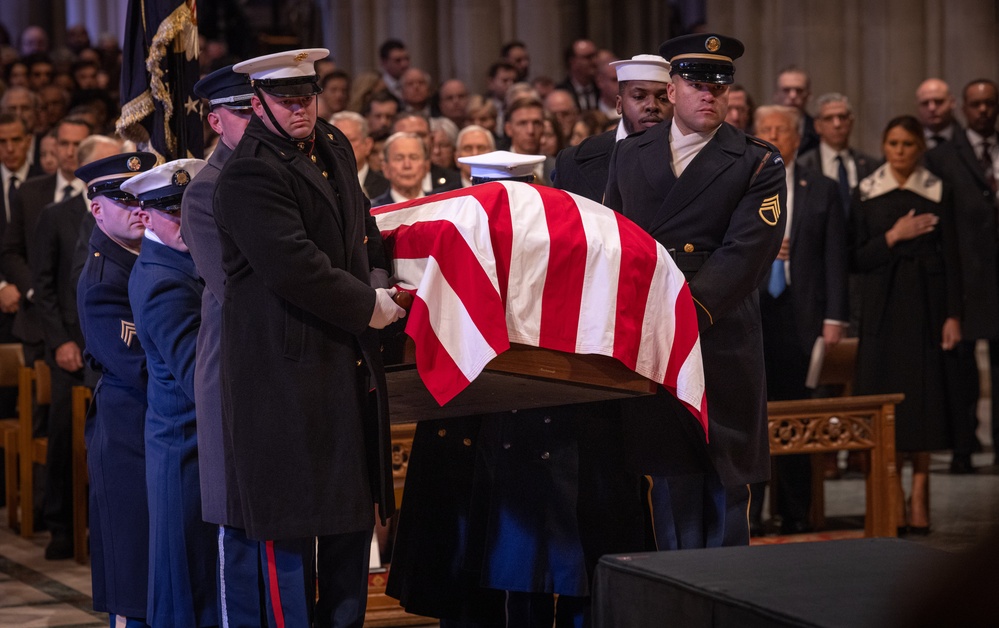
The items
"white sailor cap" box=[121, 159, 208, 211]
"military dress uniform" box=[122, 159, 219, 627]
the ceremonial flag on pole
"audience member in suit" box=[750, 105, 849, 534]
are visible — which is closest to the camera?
"military dress uniform" box=[122, 159, 219, 627]

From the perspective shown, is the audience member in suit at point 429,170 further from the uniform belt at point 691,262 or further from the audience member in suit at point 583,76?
the audience member in suit at point 583,76

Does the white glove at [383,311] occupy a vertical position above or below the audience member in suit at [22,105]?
below

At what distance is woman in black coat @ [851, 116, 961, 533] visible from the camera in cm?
737

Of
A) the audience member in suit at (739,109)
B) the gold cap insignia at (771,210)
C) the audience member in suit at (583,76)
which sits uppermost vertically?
the audience member in suit at (583,76)

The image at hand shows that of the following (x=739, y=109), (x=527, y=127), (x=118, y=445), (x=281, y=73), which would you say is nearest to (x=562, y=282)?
(x=281, y=73)

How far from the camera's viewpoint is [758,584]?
2.57 m

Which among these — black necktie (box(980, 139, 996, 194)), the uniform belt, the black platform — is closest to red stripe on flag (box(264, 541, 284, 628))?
the black platform

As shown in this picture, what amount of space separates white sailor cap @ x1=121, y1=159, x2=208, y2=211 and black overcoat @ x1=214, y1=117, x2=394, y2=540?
559mm

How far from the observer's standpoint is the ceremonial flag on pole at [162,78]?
530 cm

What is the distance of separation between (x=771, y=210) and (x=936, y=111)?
5.31m

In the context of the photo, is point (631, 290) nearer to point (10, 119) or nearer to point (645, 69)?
point (645, 69)

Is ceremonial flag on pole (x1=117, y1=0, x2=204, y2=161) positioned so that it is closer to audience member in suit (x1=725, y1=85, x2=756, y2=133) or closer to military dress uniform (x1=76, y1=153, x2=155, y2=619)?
military dress uniform (x1=76, y1=153, x2=155, y2=619)

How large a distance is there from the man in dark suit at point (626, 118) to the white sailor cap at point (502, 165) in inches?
10.3

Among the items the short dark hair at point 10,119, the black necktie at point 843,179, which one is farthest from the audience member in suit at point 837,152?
the short dark hair at point 10,119
